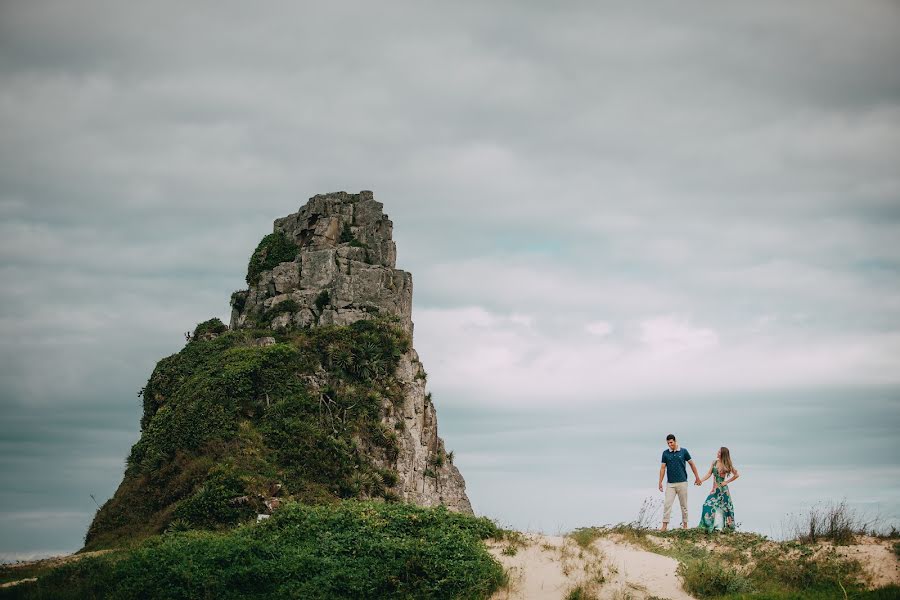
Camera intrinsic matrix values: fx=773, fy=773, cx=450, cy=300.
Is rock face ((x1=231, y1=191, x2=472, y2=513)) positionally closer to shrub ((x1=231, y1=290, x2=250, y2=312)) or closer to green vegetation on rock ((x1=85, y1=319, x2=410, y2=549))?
shrub ((x1=231, y1=290, x2=250, y2=312))

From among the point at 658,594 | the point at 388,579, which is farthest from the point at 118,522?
the point at 658,594

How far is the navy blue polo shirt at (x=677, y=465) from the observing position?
867 inches

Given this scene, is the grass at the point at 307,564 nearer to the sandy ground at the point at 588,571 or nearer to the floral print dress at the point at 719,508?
the sandy ground at the point at 588,571

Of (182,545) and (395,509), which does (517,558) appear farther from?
(182,545)

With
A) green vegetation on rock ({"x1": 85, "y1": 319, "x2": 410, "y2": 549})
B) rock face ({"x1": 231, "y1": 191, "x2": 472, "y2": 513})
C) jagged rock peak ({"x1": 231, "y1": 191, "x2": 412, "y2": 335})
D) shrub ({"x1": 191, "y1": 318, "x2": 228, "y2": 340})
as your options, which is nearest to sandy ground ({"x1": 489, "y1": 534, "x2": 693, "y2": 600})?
green vegetation on rock ({"x1": 85, "y1": 319, "x2": 410, "y2": 549})

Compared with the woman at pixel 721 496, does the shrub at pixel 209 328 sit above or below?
above

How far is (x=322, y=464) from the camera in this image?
3266 centimetres

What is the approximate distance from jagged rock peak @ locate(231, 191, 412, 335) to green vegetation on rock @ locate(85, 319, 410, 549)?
2.65 meters

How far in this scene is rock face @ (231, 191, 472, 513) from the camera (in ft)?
129

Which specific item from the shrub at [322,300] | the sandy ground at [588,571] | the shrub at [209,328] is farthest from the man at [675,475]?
the shrub at [209,328]

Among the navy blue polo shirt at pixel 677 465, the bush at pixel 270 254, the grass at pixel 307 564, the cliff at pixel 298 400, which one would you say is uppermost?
the bush at pixel 270 254

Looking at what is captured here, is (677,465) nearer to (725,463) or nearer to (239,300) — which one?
(725,463)

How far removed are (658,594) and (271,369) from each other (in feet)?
73.3

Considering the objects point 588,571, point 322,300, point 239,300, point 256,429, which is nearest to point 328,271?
point 322,300
